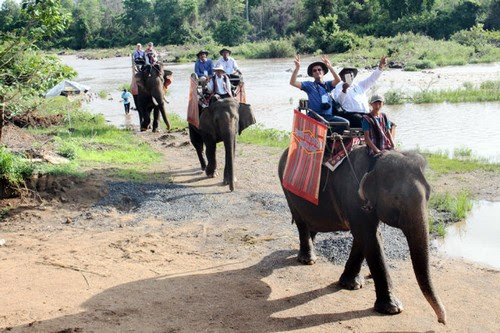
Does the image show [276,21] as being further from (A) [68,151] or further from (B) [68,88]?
(A) [68,151]

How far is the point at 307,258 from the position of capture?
7.29m

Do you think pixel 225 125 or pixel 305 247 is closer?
pixel 305 247

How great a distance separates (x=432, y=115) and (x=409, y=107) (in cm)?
Result: 179

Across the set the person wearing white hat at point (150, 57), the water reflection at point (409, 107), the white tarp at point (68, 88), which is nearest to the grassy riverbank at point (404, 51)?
the water reflection at point (409, 107)

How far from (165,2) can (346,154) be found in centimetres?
7891

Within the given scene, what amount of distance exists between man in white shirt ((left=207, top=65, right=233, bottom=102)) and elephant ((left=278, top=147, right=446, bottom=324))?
4.55 metres

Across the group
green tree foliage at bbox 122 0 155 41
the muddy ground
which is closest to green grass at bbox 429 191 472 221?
the muddy ground

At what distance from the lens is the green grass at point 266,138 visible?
1594 centimetres

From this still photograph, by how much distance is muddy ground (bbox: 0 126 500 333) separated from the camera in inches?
226

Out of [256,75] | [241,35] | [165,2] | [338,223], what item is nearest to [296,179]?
[338,223]

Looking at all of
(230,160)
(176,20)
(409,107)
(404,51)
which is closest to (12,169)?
(230,160)

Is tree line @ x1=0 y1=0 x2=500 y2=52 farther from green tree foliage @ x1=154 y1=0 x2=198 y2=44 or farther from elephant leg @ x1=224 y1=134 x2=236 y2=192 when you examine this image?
elephant leg @ x1=224 y1=134 x2=236 y2=192

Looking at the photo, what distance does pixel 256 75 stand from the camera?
39.9 m

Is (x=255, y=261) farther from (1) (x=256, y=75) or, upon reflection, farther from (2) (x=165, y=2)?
(2) (x=165, y=2)
